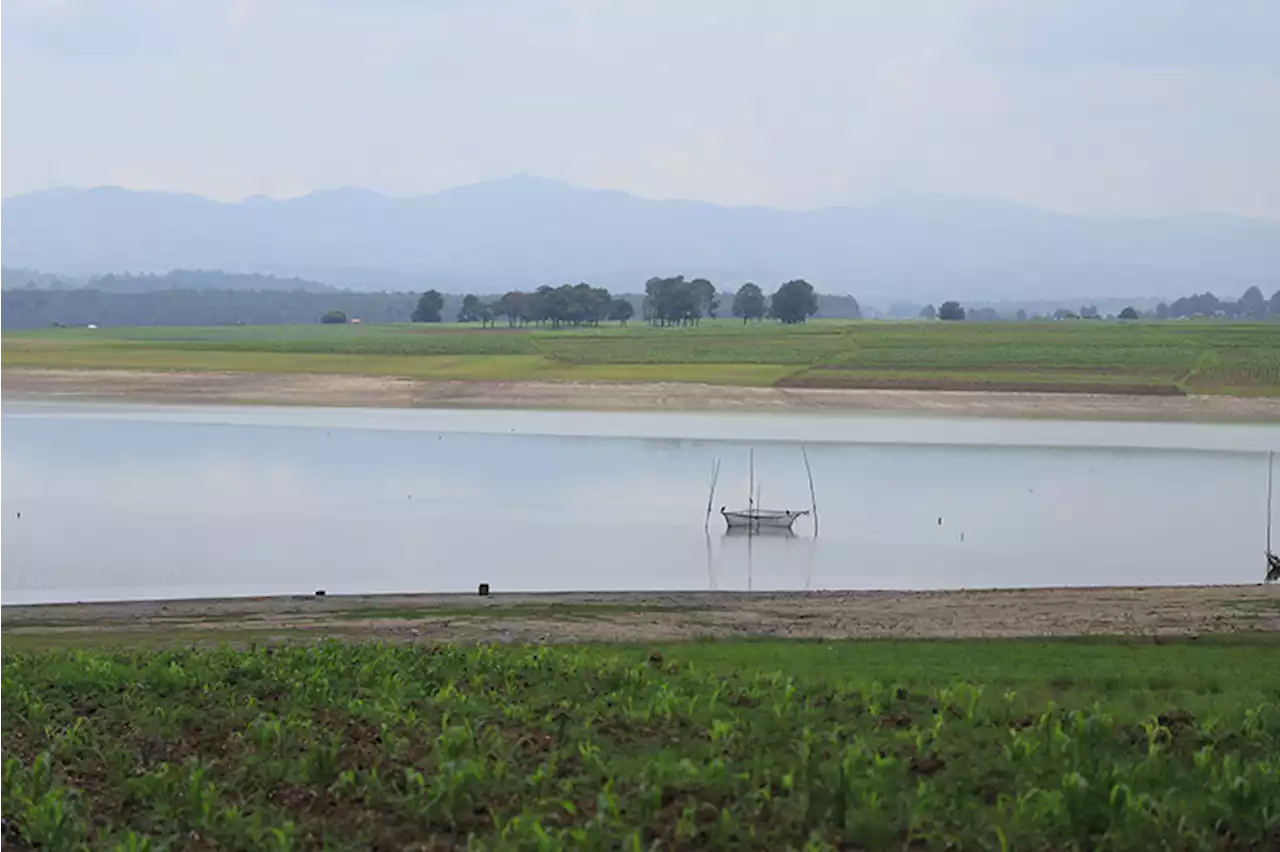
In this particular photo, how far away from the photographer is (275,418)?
223 ft

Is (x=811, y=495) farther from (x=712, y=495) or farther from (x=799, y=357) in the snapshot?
(x=799, y=357)

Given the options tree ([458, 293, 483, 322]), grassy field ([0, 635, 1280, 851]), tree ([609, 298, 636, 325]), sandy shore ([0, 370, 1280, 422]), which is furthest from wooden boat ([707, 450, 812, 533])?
tree ([458, 293, 483, 322])

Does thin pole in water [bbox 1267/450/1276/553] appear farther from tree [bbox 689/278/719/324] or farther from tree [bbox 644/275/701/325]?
tree [bbox 689/278/719/324]

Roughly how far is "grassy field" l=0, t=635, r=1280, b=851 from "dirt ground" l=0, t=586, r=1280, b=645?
17.4 feet

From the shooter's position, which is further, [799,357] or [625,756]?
[799,357]

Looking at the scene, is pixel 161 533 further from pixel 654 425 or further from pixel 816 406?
pixel 816 406

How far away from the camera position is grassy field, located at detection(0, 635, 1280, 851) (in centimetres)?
911

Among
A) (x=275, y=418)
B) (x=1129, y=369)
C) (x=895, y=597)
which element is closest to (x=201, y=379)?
(x=275, y=418)

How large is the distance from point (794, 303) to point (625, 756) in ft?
491

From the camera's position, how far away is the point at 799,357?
95.7 meters

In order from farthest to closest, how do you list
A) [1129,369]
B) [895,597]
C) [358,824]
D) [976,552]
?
1. [1129,369]
2. [976,552]
3. [895,597]
4. [358,824]

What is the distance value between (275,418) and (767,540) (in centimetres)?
3669

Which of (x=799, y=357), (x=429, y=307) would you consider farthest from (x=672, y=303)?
(x=799, y=357)

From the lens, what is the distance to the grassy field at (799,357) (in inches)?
3179
